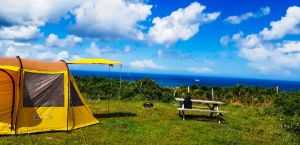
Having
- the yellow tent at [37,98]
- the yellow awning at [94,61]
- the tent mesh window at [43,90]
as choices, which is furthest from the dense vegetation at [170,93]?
the tent mesh window at [43,90]

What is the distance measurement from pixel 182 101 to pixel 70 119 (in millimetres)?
6627

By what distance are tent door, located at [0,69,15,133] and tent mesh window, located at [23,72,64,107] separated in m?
0.51

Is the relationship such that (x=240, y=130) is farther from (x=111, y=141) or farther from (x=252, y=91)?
(x=252, y=91)

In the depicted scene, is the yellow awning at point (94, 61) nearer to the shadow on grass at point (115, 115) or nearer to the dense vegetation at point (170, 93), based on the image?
the shadow on grass at point (115, 115)

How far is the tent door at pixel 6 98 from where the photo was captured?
47.8ft

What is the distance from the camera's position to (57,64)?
1694 centimetres

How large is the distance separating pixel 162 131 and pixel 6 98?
6347 millimetres

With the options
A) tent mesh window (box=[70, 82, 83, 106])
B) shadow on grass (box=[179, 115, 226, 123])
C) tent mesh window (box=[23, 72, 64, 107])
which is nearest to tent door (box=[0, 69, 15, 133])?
tent mesh window (box=[23, 72, 64, 107])

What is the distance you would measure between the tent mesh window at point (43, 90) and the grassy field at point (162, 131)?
1.30m

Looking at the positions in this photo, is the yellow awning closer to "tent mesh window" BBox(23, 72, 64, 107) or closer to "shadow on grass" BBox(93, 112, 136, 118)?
"tent mesh window" BBox(23, 72, 64, 107)

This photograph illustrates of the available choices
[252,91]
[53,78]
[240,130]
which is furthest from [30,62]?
[252,91]

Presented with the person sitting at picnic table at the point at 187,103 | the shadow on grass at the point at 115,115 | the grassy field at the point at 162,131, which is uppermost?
the person sitting at picnic table at the point at 187,103

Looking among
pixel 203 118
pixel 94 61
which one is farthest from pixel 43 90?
pixel 203 118

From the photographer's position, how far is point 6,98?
1479cm
